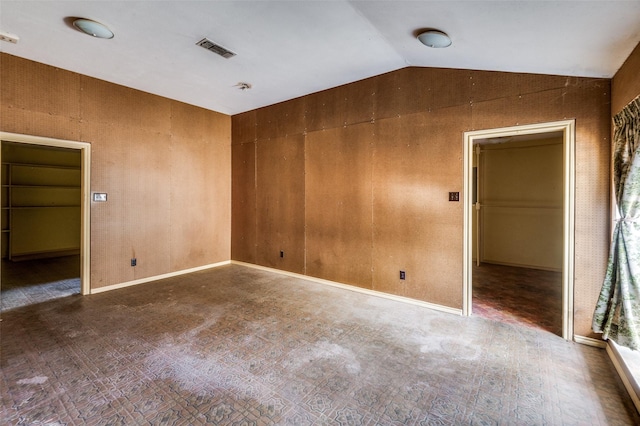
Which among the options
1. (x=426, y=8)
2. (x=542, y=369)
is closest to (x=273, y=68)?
(x=426, y=8)

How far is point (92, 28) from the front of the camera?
9.20ft

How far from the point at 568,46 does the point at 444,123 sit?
132 centimetres

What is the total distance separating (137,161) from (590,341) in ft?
20.0

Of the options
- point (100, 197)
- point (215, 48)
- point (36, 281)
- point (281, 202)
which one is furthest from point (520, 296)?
point (36, 281)

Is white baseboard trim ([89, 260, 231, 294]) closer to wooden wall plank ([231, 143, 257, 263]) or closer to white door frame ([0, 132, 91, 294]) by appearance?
white door frame ([0, 132, 91, 294])

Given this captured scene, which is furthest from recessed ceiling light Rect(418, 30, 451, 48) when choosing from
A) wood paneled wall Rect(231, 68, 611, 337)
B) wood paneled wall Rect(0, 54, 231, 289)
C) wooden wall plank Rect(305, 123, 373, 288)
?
wood paneled wall Rect(0, 54, 231, 289)

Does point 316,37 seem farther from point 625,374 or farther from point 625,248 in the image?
point 625,374

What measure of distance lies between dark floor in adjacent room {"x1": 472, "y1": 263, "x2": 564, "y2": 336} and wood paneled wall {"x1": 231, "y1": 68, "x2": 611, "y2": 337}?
46 cm

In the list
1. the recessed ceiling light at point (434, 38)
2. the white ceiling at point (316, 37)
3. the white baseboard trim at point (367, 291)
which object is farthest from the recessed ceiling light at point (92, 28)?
the white baseboard trim at point (367, 291)

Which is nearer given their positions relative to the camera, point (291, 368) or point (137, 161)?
point (291, 368)

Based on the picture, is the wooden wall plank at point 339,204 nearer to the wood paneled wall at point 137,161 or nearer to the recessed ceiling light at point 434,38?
the recessed ceiling light at point 434,38

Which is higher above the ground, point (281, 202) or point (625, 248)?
point (281, 202)

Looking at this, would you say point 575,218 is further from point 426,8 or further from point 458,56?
point 426,8

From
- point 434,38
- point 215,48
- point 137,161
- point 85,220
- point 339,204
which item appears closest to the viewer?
point 434,38
